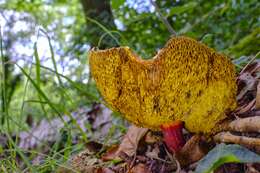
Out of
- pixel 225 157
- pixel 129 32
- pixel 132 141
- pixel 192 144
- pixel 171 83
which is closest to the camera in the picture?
pixel 225 157

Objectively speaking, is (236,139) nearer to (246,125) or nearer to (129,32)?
(246,125)

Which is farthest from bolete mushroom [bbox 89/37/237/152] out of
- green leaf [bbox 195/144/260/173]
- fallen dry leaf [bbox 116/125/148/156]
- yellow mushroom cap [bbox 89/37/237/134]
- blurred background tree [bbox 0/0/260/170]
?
blurred background tree [bbox 0/0/260/170]

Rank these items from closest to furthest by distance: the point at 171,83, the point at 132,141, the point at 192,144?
1. the point at 171,83
2. the point at 192,144
3. the point at 132,141

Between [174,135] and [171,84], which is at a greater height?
[171,84]

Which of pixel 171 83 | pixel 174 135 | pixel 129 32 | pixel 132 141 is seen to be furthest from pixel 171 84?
pixel 129 32

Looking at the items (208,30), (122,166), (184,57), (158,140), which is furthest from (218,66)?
(208,30)

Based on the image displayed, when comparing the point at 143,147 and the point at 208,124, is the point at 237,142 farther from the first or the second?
the point at 143,147

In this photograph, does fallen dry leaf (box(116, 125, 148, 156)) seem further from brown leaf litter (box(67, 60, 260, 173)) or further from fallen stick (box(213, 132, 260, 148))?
fallen stick (box(213, 132, 260, 148))
